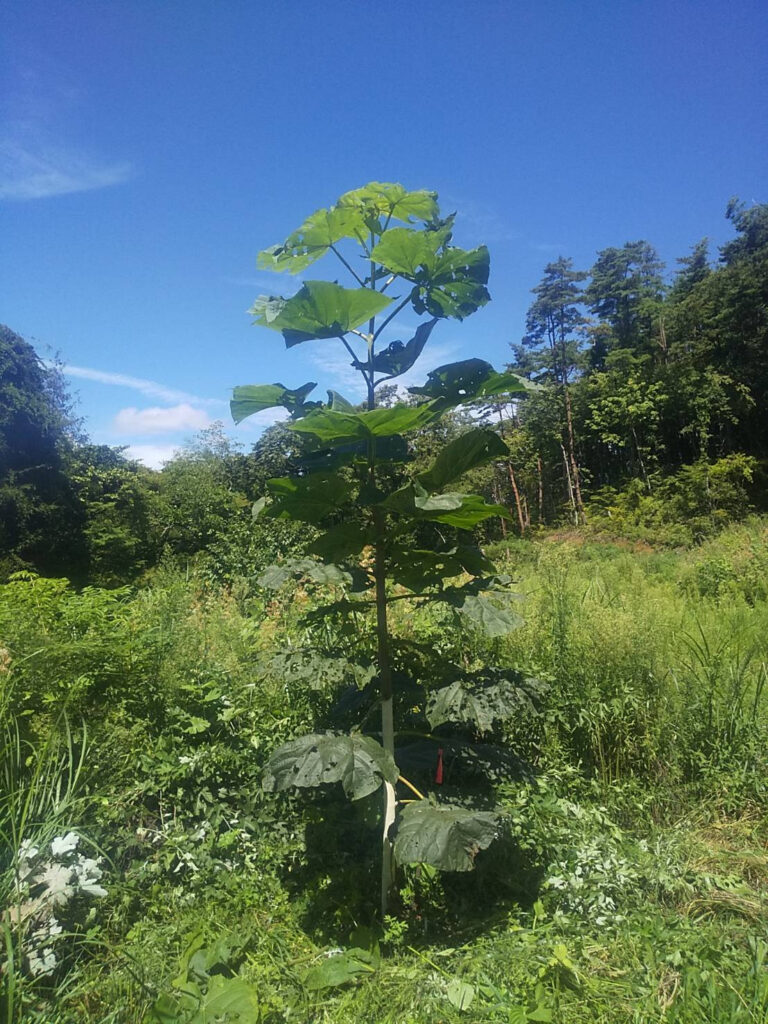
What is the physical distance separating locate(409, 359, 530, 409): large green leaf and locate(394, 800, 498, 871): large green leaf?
1.04 meters

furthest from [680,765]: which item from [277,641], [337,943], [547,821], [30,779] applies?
[30,779]

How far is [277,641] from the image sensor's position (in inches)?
116

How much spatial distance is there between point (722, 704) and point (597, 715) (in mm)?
577

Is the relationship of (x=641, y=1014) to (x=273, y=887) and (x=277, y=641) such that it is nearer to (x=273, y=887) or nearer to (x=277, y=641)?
(x=273, y=887)

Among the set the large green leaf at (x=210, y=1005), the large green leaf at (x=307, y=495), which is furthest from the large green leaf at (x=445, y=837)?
the large green leaf at (x=307, y=495)

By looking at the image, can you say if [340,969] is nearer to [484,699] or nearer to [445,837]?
[445,837]

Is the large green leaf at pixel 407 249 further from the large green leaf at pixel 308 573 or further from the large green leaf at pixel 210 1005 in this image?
the large green leaf at pixel 210 1005

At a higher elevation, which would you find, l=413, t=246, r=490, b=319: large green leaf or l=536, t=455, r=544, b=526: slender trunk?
l=536, t=455, r=544, b=526: slender trunk

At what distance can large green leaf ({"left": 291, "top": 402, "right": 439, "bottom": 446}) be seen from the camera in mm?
1345

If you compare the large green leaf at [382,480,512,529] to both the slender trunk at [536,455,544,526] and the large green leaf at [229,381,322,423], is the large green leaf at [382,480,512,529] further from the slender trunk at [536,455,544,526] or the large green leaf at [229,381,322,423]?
the slender trunk at [536,455,544,526]

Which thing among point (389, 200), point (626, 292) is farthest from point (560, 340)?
point (389, 200)

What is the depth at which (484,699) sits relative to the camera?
1.63 m

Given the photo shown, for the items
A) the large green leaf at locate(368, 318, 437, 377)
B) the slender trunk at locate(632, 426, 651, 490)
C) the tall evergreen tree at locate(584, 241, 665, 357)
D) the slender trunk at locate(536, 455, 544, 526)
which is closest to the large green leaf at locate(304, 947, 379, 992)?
the large green leaf at locate(368, 318, 437, 377)

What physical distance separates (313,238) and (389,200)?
24 cm
